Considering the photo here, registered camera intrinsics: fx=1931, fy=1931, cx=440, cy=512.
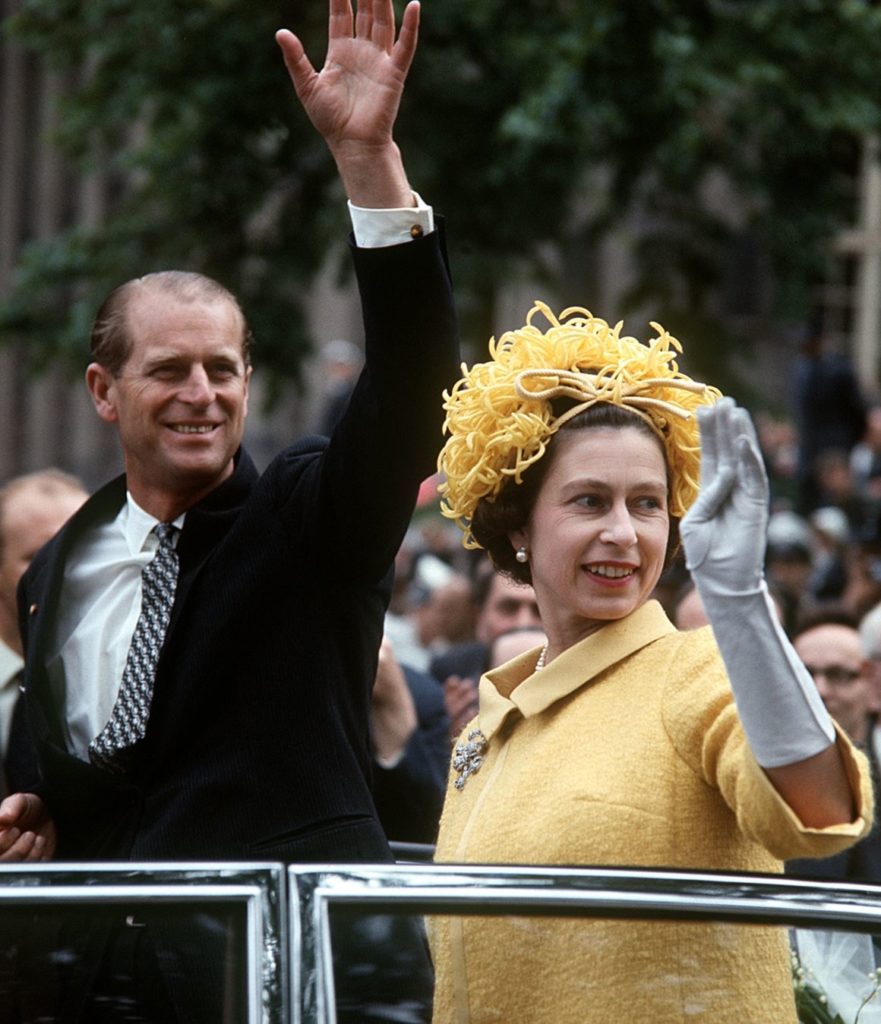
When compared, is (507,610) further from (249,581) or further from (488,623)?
(249,581)

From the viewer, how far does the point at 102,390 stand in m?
3.62

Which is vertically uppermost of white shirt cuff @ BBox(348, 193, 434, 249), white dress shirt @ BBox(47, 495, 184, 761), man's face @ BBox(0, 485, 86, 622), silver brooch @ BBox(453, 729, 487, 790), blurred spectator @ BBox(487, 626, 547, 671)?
white shirt cuff @ BBox(348, 193, 434, 249)

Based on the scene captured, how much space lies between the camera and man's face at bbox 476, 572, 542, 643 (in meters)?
6.07

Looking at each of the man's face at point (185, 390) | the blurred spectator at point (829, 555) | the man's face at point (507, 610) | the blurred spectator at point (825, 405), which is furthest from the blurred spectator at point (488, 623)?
the blurred spectator at point (825, 405)

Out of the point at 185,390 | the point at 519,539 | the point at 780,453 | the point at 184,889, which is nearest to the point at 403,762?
the point at 185,390

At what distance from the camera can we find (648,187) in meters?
15.1

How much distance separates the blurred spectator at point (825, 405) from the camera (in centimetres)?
1524

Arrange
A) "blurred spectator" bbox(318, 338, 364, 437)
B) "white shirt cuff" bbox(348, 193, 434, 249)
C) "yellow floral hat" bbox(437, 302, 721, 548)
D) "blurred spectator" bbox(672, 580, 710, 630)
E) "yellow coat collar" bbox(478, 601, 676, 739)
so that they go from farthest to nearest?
"blurred spectator" bbox(318, 338, 364, 437) < "blurred spectator" bbox(672, 580, 710, 630) < "white shirt cuff" bbox(348, 193, 434, 249) < "yellow floral hat" bbox(437, 302, 721, 548) < "yellow coat collar" bbox(478, 601, 676, 739)

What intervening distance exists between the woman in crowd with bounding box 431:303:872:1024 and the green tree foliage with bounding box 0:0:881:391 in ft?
32.8

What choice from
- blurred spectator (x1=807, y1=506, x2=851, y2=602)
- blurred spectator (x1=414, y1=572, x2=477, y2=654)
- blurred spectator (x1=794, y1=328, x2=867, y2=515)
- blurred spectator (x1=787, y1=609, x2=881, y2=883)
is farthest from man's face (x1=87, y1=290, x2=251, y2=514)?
blurred spectator (x1=794, y1=328, x2=867, y2=515)

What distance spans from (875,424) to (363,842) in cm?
1110

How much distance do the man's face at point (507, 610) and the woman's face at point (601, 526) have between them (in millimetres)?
3042

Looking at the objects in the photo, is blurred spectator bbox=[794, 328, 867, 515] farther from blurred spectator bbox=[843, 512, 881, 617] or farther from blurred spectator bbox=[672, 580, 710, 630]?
blurred spectator bbox=[672, 580, 710, 630]

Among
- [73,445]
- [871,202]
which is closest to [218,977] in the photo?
[871,202]
